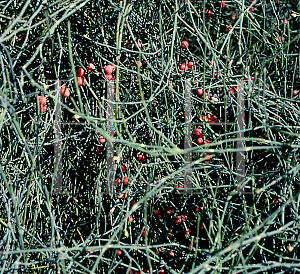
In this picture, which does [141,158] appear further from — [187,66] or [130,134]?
[187,66]

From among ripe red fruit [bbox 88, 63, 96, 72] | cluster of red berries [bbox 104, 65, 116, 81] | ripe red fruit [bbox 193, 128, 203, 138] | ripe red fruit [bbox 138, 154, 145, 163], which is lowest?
ripe red fruit [bbox 138, 154, 145, 163]

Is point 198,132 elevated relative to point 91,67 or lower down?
lower down

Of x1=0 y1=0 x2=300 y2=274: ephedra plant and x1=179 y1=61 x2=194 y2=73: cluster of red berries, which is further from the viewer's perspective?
x1=179 y1=61 x2=194 y2=73: cluster of red berries

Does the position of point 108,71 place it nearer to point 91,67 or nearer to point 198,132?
point 91,67

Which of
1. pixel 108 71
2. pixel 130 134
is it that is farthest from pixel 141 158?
pixel 108 71

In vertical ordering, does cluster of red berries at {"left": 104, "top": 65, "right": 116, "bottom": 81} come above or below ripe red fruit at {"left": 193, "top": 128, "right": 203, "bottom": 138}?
above

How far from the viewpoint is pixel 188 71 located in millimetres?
858

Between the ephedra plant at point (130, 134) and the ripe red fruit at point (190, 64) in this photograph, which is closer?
the ephedra plant at point (130, 134)

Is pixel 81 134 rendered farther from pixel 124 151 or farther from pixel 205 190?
pixel 205 190

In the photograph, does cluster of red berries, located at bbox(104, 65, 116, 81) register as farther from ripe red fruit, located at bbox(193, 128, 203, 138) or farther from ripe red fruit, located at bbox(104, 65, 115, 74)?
ripe red fruit, located at bbox(193, 128, 203, 138)

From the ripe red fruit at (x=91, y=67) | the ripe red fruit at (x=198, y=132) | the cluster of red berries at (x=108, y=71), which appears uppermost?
the ripe red fruit at (x=91, y=67)

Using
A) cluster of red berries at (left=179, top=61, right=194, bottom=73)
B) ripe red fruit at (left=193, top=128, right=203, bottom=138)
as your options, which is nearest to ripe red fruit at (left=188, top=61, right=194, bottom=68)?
cluster of red berries at (left=179, top=61, right=194, bottom=73)

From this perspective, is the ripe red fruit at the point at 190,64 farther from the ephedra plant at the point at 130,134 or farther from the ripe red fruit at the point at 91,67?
the ripe red fruit at the point at 91,67

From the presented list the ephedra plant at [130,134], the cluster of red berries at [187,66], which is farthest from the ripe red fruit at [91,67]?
the cluster of red berries at [187,66]
